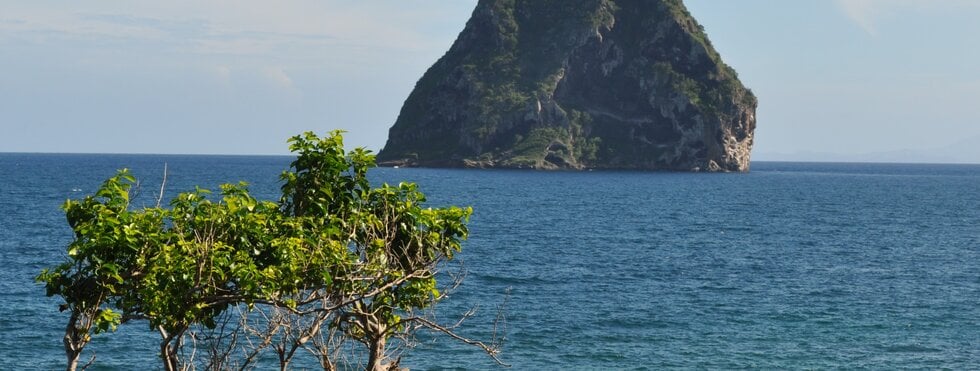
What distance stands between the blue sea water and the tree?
4.29 m

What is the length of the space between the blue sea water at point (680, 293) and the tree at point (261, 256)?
429 cm

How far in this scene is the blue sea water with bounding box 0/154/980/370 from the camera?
3722cm

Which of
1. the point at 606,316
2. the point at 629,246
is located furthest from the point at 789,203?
the point at 606,316

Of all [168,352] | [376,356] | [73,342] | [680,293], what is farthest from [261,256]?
[680,293]

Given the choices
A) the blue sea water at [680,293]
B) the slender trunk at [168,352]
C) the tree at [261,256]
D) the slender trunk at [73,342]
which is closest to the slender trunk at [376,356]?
the tree at [261,256]

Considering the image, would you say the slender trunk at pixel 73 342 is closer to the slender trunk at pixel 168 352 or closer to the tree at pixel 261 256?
the tree at pixel 261 256

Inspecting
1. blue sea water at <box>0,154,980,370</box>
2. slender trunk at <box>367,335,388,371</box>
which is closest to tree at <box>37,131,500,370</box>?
slender trunk at <box>367,335,388,371</box>

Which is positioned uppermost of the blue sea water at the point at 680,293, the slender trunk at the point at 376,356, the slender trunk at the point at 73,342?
the slender trunk at the point at 73,342

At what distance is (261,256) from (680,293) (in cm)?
3981

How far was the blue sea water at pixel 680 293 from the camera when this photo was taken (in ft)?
122

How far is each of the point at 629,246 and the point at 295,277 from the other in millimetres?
63813

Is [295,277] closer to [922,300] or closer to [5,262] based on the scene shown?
[922,300]

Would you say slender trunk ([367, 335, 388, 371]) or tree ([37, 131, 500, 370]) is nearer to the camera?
tree ([37, 131, 500, 370])

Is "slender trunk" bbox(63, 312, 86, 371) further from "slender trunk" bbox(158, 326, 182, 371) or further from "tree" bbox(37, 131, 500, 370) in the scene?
"slender trunk" bbox(158, 326, 182, 371)
